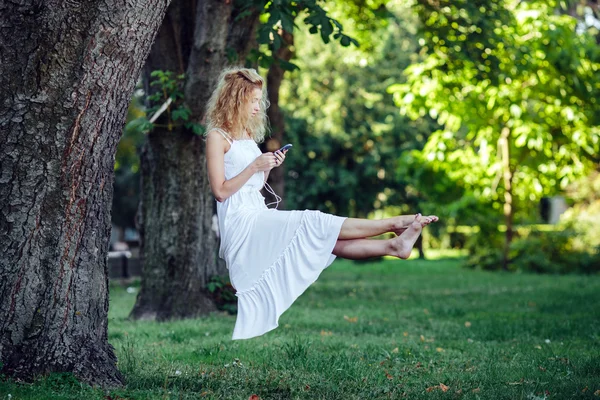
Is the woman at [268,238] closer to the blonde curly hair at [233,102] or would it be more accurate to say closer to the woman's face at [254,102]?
the blonde curly hair at [233,102]

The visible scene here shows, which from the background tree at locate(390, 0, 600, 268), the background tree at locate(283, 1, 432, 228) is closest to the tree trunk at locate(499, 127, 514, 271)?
the background tree at locate(390, 0, 600, 268)

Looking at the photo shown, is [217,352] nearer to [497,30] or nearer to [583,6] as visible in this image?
[497,30]

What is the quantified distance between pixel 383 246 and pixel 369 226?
0.68ft

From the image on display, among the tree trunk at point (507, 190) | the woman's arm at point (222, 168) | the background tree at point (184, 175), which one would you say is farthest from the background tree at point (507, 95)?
the woman's arm at point (222, 168)

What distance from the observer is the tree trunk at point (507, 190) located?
2152 centimetres

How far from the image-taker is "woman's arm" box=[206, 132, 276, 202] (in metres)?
5.64

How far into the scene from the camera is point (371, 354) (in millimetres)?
7008

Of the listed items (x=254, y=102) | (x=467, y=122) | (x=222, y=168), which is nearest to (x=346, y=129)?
(x=467, y=122)

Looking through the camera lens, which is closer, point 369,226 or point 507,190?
point 369,226

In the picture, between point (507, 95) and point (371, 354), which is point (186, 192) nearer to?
point (371, 354)

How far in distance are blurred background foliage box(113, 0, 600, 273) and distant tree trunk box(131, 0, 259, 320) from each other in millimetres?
676

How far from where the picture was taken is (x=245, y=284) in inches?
223

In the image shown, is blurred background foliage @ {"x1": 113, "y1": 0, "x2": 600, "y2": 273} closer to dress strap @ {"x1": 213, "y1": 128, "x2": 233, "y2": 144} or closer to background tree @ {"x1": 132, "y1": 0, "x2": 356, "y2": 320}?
background tree @ {"x1": 132, "y1": 0, "x2": 356, "y2": 320}

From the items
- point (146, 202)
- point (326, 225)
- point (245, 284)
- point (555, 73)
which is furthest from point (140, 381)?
point (555, 73)
